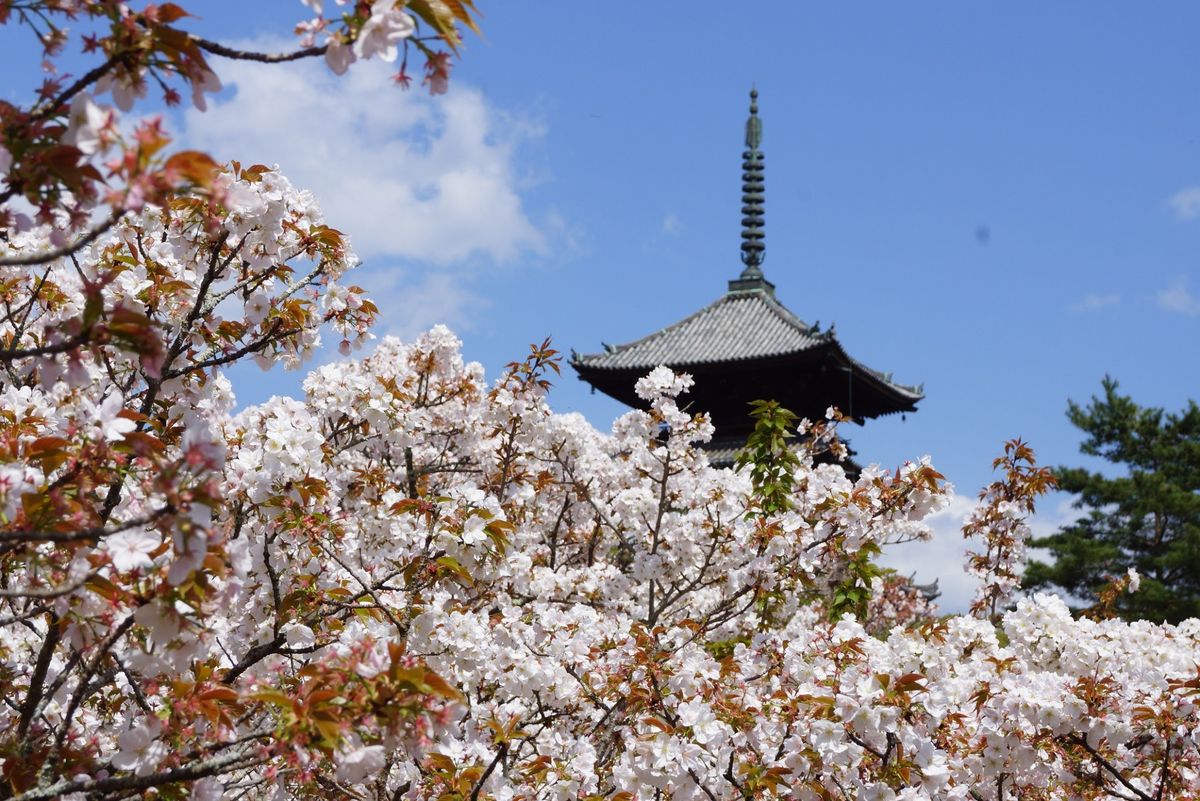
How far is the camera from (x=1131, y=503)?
28312 millimetres

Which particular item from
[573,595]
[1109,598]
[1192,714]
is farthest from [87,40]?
[1109,598]

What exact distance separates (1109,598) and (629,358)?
16.4 m

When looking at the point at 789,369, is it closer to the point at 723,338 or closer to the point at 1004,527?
the point at 723,338

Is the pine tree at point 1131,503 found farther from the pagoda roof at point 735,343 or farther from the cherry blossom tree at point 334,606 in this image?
the cherry blossom tree at point 334,606

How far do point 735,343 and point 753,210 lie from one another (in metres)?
5.91

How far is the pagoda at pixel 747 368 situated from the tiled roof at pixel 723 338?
0.07 ft

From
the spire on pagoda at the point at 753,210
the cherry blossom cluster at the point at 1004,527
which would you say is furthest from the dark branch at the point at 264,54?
the spire on pagoda at the point at 753,210

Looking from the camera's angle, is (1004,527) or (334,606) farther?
(1004,527)

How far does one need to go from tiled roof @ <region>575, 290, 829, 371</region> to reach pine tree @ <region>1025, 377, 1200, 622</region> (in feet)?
30.2

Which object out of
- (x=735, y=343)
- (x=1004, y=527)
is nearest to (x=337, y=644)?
(x=1004, y=527)

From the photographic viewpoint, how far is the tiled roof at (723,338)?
886 inches

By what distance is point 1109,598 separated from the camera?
7953 millimetres

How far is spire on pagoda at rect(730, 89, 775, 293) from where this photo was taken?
26594mm

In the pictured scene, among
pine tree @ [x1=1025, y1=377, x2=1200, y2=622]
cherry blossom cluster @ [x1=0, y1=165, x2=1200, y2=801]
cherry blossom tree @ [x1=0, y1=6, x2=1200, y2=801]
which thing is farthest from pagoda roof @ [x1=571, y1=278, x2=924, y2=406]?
cherry blossom cluster @ [x1=0, y1=165, x2=1200, y2=801]
